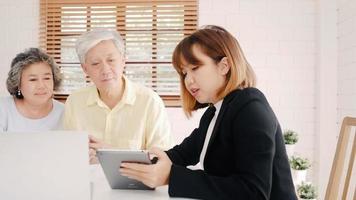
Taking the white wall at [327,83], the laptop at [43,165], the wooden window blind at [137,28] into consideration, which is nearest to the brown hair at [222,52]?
the laptop at [43,165]

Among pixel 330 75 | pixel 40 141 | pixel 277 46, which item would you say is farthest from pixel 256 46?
pixel 40 141

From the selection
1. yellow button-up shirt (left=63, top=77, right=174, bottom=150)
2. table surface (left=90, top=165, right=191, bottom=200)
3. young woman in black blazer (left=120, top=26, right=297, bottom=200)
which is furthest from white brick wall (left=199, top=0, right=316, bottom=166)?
table surface (left=90, top=165, right=191, bottom=200)

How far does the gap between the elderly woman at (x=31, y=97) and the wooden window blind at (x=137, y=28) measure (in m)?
1.16

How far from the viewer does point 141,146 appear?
6.57 feet

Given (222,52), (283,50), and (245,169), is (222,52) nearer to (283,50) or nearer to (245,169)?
(245,169)

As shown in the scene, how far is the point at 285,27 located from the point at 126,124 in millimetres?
1774

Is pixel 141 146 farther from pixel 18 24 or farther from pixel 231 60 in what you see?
pixel 18 24

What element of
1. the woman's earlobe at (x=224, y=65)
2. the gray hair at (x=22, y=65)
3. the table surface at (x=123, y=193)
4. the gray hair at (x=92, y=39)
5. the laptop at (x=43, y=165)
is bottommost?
the table surface at (x=123, y=193)

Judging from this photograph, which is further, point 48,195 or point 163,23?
point 163,23

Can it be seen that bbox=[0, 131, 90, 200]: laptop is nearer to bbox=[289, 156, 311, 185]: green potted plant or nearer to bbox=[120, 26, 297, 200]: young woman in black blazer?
bbox=[120, 26, 297, 200]: young woman in black blazer

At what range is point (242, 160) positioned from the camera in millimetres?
1077

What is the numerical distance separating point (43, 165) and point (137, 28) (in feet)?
8.43

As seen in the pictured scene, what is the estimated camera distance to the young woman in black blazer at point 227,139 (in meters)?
1.06

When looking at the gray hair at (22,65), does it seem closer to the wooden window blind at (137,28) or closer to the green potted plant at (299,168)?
the wooden window blind at (137,28)
